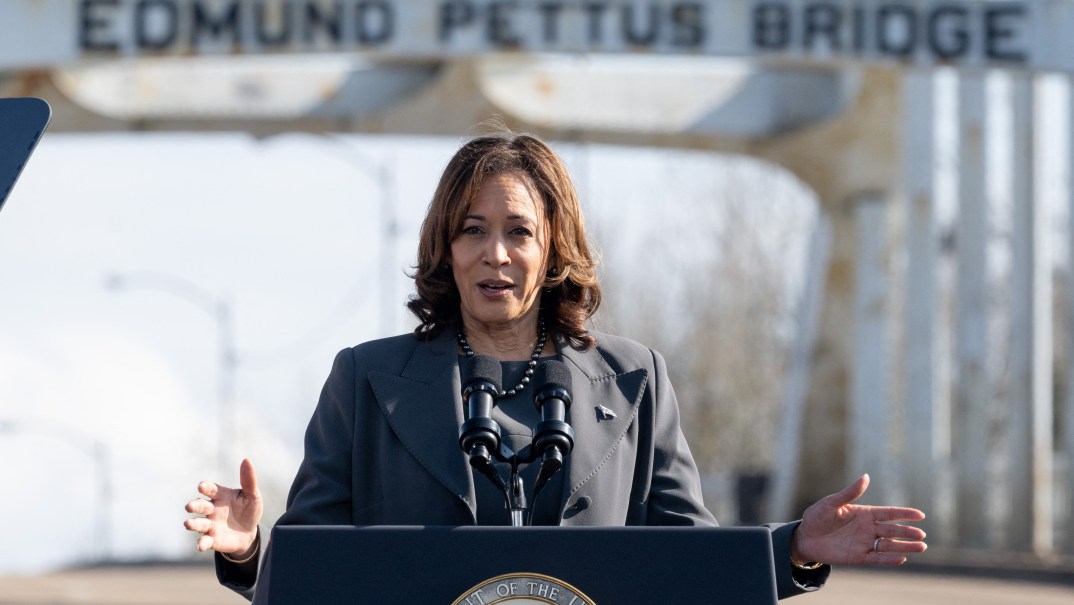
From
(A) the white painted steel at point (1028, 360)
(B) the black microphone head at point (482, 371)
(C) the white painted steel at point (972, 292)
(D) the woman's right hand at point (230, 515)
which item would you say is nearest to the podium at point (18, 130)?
(D) the woman's right hand at point (230, 515)

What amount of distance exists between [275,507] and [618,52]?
44.8 m

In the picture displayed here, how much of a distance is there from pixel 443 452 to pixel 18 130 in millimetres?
1074

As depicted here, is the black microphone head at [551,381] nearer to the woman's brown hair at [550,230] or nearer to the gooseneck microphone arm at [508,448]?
the gooseneck microphone arm at [508,448]

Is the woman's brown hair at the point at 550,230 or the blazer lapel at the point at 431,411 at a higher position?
the woman's brown hair at the point at 550,230

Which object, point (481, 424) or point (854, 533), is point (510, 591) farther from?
point (854, 533)

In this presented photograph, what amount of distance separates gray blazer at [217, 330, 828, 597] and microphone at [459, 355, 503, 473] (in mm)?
140

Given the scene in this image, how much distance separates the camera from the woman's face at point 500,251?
427 centimetres

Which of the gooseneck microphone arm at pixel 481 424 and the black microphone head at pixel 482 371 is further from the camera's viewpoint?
the black microphone head at pixel 482 371

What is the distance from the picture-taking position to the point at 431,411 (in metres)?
4.19

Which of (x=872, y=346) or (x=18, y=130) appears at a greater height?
(x=18, y=130)

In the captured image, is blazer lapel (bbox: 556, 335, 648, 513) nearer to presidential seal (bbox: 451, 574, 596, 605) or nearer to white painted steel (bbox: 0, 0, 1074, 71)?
presidential seal (bbox: 451, 574, 596, 605)

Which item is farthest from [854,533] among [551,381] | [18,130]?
[18,130]

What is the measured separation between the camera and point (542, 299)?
4.51 meters

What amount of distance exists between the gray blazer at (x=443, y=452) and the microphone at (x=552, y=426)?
6.1 inches
